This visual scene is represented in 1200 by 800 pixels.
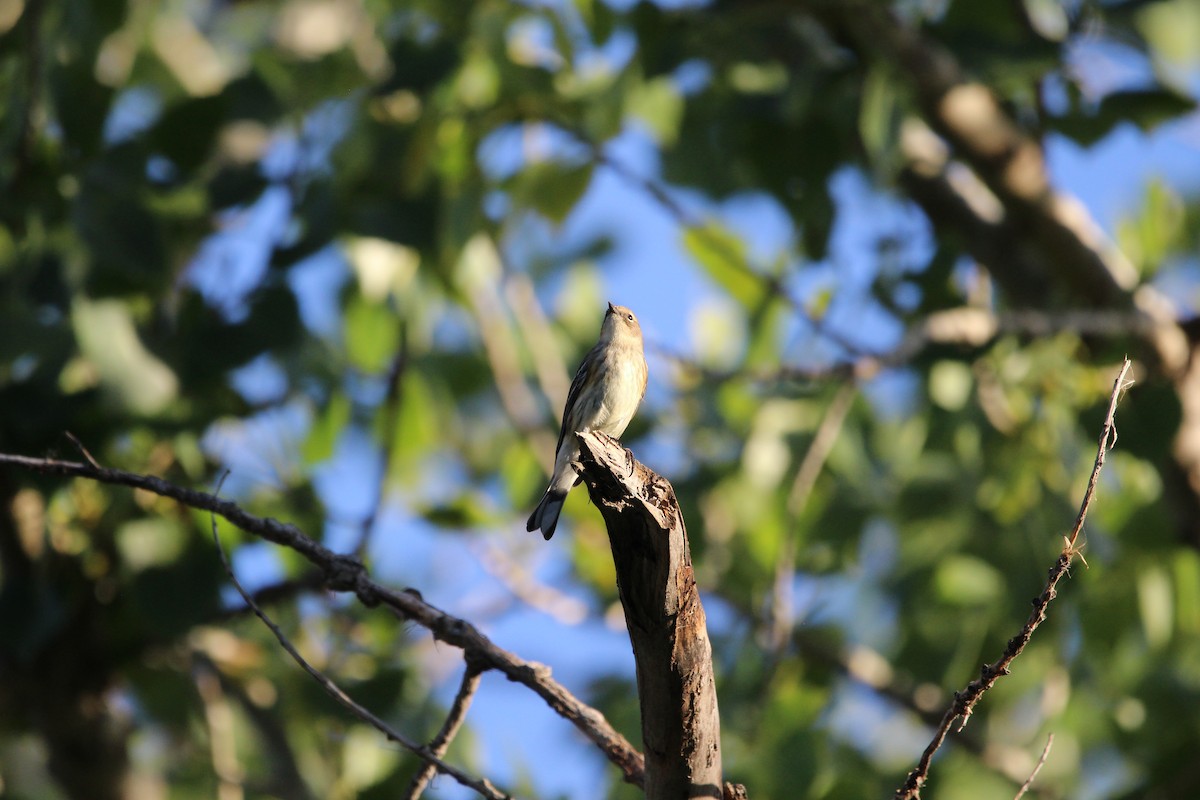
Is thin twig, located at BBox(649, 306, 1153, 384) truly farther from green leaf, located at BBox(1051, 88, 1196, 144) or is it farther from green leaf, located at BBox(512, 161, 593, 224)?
green leaf, located at BBox(512, 161, 593, 224)

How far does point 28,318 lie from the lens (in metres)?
4.80

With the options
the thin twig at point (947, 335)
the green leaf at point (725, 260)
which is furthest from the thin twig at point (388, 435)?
the green leaf at point (725, 260)

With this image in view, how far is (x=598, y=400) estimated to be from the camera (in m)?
5.15

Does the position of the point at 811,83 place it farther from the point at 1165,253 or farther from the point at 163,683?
the point at 163,683

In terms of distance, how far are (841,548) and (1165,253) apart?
9.23 ft

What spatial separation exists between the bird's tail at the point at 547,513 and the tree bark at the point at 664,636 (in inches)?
97.8

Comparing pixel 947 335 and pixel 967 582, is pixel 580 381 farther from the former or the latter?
pixel 967 582

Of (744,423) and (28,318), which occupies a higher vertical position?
(744,423)

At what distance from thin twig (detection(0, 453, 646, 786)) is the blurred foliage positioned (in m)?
1.98

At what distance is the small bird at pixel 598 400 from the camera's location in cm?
508

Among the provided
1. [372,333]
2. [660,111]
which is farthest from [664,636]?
[660,111]

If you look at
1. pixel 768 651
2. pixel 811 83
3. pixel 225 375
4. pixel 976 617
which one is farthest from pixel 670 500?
pixel 976 617

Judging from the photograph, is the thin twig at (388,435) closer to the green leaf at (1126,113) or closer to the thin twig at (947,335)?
the thin twig at (947,335)

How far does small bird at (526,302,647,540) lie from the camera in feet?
16.7
